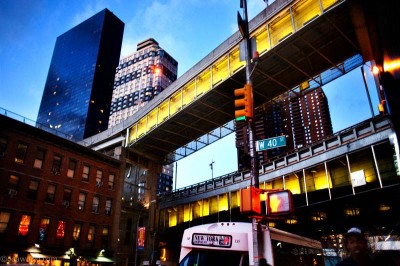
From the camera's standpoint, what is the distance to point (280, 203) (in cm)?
793

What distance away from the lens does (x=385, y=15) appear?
20.7ft

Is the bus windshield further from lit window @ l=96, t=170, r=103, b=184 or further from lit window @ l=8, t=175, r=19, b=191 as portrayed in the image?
lit window @ l=96, t=170, r=103, b=184

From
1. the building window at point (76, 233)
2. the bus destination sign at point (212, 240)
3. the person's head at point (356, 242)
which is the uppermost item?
the building window at point (76, 233)

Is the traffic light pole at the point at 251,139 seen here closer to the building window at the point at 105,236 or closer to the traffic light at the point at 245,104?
the traffic light at the point at 245,104

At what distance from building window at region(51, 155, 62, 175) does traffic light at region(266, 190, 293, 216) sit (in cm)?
2846

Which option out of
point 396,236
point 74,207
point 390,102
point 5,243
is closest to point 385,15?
point 390,102

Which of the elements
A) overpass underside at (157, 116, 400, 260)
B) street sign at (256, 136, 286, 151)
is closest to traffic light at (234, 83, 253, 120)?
street sign at (256, 136, 286, 151)

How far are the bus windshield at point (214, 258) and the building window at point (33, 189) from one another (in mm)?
24532

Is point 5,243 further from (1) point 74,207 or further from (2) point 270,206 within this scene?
(2) point 270,206

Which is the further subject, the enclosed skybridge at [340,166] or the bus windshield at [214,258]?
the enclosed skybridge at [340,166]

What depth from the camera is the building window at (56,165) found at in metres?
31.2

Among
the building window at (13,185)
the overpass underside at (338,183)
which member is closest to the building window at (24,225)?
the building window at (13,185)

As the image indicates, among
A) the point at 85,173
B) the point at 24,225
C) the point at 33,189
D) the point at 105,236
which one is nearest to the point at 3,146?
the point at 33,189

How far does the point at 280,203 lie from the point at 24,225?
2732 cm
